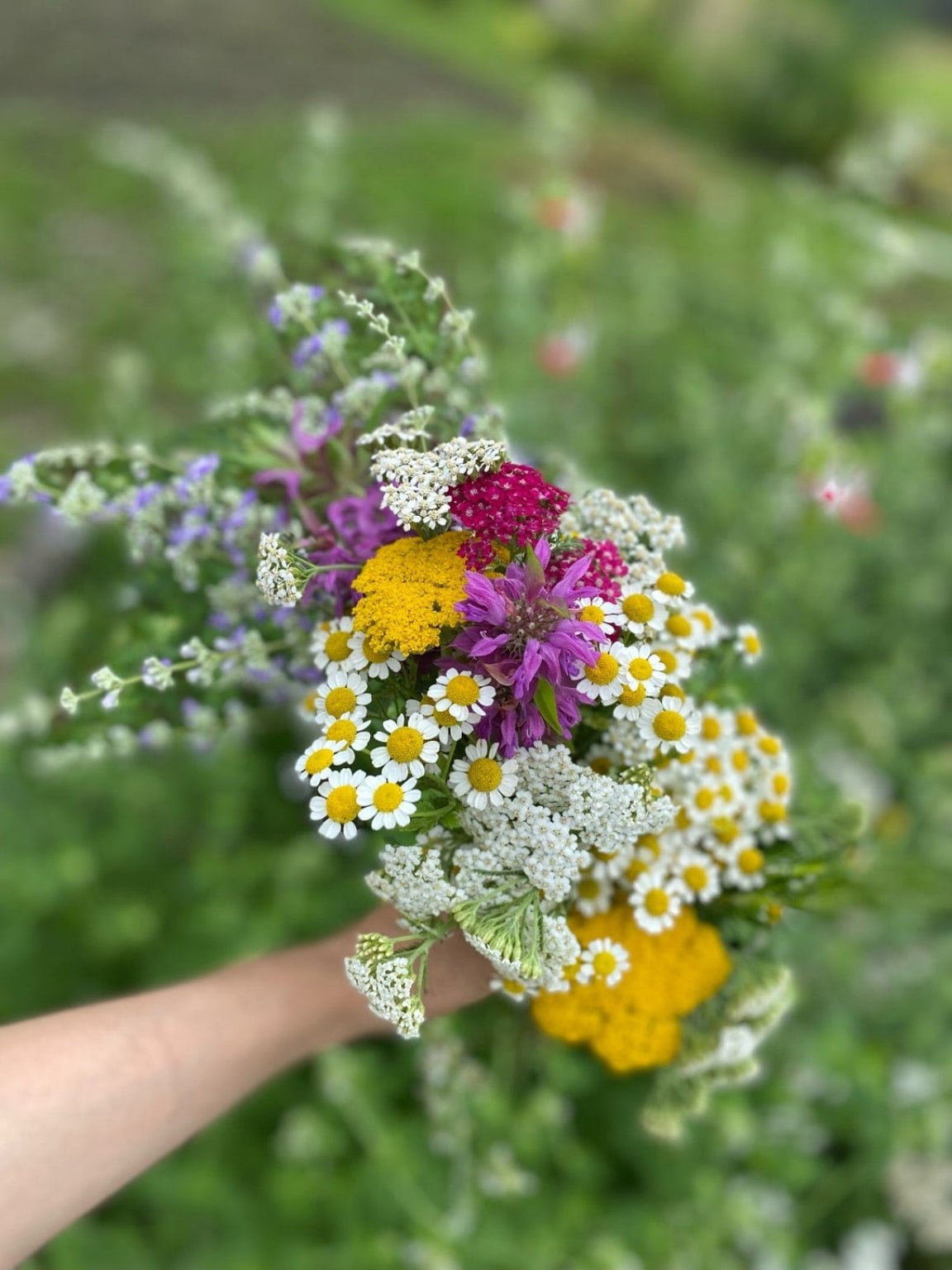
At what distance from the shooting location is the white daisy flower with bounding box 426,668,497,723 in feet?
2.31

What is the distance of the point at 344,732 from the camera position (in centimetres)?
71

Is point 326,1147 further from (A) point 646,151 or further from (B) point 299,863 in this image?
(A) point 646,151

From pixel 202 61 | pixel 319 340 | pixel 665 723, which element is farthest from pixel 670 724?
pixel 202 61

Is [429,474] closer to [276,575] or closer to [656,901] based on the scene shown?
[276,575]

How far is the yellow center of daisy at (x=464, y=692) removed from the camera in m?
0.70

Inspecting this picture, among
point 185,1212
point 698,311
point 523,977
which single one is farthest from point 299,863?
point 698,311

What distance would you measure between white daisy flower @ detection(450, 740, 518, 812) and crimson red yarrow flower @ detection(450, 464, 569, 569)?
0.46 ft

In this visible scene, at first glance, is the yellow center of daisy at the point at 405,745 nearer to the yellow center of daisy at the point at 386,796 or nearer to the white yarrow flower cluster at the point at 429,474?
the yellow center of daisy at the point at 386,796

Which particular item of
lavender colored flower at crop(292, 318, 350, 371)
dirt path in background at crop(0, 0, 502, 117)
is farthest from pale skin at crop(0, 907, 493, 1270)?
dirt path in background at crop(0, 0, 502, 117)

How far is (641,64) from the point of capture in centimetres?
681

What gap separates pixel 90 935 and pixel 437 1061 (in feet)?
3.04

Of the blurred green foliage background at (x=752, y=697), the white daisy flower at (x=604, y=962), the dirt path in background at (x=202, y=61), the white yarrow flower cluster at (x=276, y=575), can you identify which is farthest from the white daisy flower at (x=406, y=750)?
the dirt path in background at (x=202, y=61)

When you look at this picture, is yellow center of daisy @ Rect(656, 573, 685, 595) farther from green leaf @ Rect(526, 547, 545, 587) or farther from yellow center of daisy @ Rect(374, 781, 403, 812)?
yellow center of daisy @ Rect(374, 781, 403, 812)

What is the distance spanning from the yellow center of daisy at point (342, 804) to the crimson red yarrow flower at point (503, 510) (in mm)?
191
